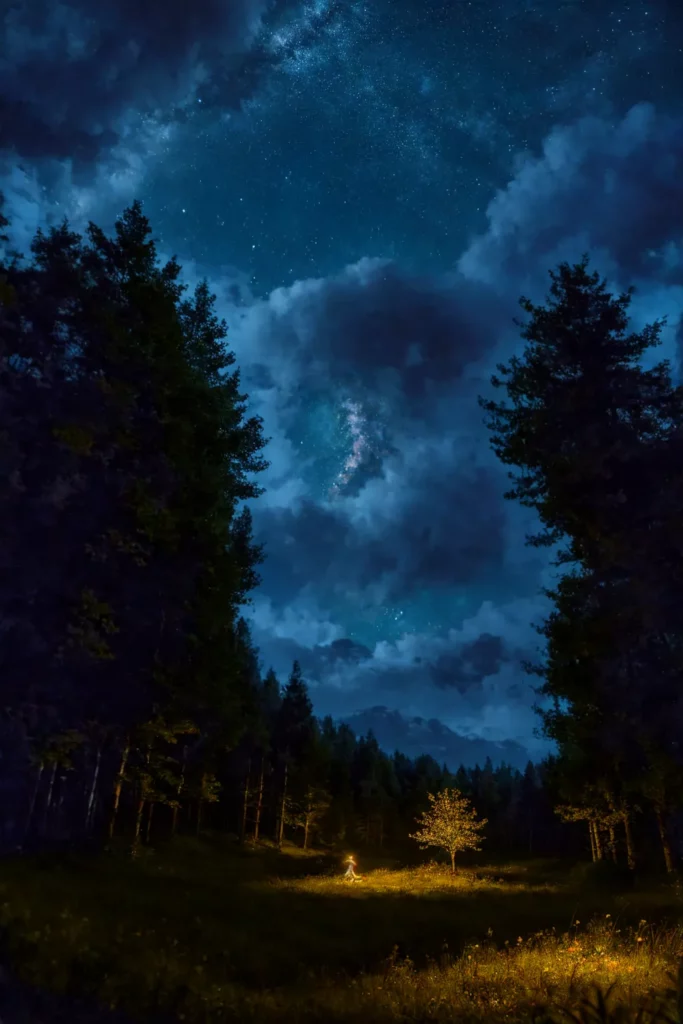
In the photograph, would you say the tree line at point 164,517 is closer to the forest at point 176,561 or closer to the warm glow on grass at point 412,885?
the forest at point 176,561

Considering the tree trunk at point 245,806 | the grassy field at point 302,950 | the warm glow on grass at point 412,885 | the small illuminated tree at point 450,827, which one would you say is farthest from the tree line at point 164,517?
the tree trunk at point 245,806

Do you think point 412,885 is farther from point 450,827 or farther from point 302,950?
point 302,950

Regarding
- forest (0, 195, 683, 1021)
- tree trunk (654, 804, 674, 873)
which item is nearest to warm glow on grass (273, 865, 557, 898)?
forest (0, 195, 683, 1021)

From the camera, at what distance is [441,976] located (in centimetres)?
934

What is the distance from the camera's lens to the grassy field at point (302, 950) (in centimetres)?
767

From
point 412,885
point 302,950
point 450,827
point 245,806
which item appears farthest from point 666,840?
point 245,806

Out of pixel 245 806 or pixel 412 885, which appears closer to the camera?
pixel 412 885

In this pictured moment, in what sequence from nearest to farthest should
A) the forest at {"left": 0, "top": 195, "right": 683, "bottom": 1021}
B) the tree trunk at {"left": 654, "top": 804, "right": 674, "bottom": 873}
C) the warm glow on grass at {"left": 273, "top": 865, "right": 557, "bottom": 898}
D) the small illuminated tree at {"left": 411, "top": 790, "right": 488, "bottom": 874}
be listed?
the forest at {"left": 0, "top": 195, "right": 683, "bottom": 1021}
the tree trunk at {"left": 654, "top": 804, "right": 674, "bottom": 873}
the warm glow on grass at {"left": 273, "top": 865, "right": 557, "bottom": 898}
the small illuminated tree at {"left": 411, "top": 790, "right": 488, "bottom": 874}

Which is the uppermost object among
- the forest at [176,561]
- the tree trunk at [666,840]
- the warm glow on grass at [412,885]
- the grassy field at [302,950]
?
the forest at [176,561]

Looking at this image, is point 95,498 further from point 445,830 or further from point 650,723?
point 445,830

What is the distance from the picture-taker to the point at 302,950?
40.7 ft

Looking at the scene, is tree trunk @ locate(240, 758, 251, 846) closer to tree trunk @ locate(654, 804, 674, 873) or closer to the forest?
the forest

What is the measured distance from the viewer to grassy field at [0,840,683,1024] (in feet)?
25.2

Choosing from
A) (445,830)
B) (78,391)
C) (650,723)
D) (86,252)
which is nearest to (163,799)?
(78,391)
